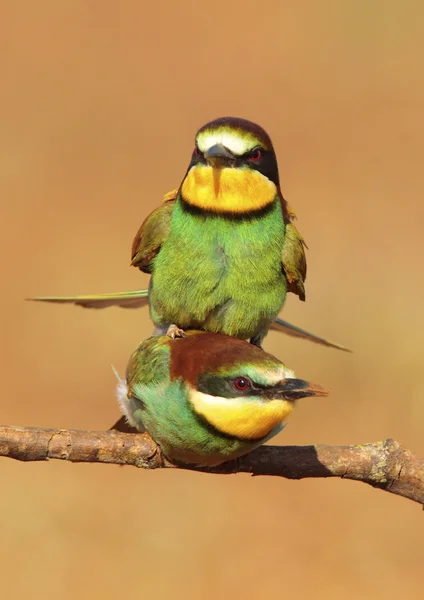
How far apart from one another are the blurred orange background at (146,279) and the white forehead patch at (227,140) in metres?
2.25

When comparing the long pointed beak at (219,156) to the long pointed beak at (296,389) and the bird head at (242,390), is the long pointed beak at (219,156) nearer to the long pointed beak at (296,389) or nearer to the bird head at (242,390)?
the bird head at (242,390)

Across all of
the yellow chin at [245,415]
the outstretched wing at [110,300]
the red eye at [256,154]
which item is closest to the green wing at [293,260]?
the red eye at [256,154]

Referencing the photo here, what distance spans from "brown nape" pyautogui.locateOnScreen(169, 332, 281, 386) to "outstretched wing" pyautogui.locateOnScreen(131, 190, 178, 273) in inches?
19.1

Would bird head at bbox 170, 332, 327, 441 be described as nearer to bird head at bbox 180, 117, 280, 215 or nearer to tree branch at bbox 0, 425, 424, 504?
tree branch at bbox 0, 425, 424, 504

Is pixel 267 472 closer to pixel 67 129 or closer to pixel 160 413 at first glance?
pixel 160 413

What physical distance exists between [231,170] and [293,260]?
14.7 inches

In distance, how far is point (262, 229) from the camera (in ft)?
11.5

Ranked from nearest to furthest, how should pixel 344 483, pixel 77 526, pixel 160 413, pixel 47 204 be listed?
pixel 160 413 < pixel 77 526 < pixel 344 483 < pixel 47 204

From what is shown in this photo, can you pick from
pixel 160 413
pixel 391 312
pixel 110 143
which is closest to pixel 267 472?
pixel 160 413

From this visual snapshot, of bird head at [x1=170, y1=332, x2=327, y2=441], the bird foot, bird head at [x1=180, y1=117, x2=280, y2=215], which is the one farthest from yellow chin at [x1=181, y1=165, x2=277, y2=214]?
bird head at [x1=170, y1=332, x2=327, y2=441]

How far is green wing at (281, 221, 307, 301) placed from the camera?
11.8 ft

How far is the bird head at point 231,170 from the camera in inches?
131

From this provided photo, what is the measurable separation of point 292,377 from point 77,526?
8.45 ft

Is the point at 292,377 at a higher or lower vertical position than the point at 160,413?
higher
